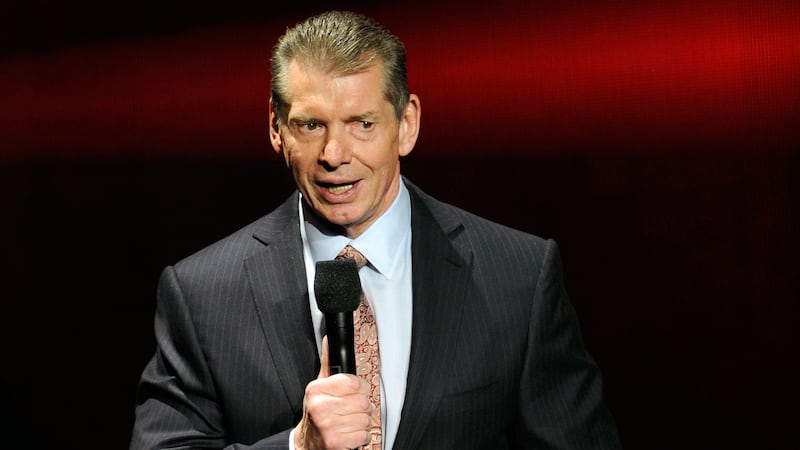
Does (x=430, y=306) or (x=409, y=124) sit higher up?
(x=409, y=124)

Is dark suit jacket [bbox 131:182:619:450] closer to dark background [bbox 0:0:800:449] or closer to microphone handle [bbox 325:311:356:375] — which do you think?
microphone handle [bbox 325:311:356:375]

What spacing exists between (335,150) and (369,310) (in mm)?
276

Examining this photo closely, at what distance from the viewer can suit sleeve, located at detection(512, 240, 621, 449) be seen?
1955mm

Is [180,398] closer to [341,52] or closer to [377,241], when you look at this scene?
[377,241]

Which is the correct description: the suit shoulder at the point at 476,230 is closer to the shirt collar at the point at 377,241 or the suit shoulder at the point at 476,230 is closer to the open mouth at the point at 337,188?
the shirt collar at the point at 377,241

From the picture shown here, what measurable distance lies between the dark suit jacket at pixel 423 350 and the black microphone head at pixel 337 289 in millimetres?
323

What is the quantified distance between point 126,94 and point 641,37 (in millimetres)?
1294

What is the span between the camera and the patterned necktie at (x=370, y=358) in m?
1.86

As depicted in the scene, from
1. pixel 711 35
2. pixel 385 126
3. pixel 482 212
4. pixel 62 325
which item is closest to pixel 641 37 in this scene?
pixel 711 35

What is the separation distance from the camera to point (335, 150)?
72.9 inches

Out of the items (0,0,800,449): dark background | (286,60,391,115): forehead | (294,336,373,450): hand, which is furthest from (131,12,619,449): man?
(0,0,800,449): dark background

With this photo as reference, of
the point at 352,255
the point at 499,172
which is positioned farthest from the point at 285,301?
the point at 499,172

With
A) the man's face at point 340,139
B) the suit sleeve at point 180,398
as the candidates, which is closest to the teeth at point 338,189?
the man's face at point 340,139

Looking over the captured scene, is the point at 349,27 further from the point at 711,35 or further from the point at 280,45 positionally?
the point at 711,35
